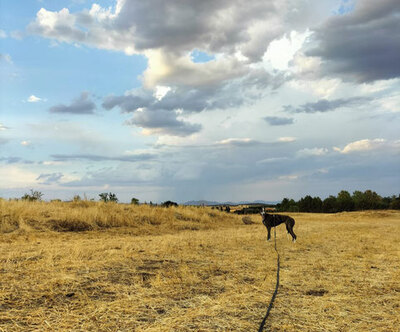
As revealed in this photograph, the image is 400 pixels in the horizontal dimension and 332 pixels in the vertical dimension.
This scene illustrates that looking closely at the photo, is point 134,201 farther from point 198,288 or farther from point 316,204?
point 316,204

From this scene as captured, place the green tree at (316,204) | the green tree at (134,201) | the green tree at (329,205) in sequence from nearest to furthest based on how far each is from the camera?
1. the green tree at (134,201)
2. the green tree at (329,205)
3. the green tree at (316,204)

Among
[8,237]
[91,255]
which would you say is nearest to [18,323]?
[91,255]

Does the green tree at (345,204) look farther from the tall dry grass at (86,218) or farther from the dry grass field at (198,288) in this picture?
the dry grass field at (198,288)

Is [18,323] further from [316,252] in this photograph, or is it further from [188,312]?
[316,252]

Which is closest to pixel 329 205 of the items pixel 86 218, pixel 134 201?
pixel 134 201

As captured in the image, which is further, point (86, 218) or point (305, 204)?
point (305, 204)

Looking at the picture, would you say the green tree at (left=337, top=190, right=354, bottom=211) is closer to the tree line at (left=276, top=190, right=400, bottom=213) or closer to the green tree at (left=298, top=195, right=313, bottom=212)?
the tree line at (left=276, top=190, right=400, bottom=213)

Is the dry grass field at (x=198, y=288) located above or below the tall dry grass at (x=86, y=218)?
below

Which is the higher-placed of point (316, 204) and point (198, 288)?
point (316, 204)

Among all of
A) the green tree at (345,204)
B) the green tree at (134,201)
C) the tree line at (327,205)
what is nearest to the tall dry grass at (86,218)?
the green tree at (134,201)

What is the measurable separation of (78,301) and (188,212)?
18141 mm

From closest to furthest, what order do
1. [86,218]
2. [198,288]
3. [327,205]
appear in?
[198,288] < [86,218] < [327,205]

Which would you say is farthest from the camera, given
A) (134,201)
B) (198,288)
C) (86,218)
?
(134,201)

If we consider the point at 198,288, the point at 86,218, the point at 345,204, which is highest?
the point at 86,218
